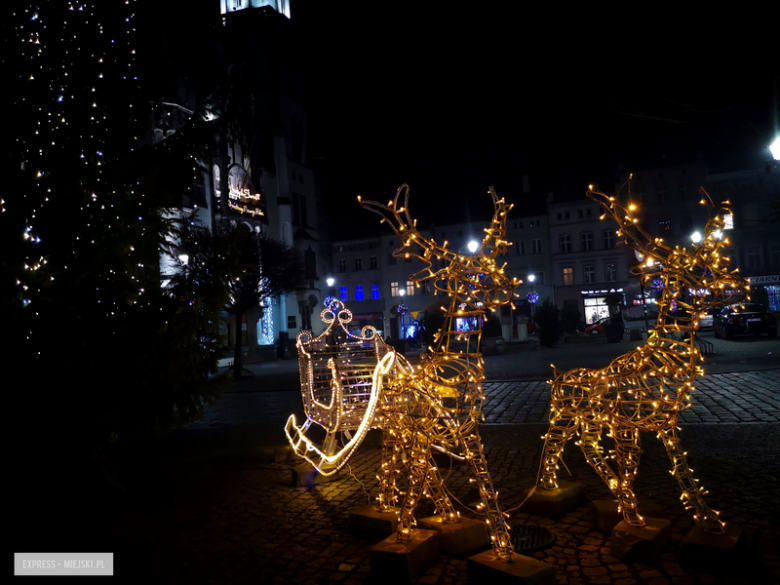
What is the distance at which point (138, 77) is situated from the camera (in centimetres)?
690

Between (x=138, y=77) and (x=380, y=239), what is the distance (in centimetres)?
5053

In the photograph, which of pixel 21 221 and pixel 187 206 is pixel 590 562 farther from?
pixel 187 206

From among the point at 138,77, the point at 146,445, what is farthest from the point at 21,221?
the point at 146,445

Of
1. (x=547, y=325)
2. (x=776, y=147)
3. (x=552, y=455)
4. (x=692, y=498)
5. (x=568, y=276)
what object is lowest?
(x=692, y=498)

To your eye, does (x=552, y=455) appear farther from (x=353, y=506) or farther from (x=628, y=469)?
(x=353, y=506)

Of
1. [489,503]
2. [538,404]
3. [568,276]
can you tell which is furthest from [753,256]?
[489,503]

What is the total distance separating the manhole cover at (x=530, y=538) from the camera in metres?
4.18

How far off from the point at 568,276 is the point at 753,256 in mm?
14303

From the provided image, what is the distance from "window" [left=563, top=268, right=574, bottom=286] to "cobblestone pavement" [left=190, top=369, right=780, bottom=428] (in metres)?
39.8

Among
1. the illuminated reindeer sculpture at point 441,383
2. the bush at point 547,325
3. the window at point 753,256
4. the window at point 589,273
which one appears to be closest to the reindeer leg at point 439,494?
the illuminated reindeer sculpture at point 441,383

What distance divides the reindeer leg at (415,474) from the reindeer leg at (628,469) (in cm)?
139

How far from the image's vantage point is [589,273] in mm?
51594

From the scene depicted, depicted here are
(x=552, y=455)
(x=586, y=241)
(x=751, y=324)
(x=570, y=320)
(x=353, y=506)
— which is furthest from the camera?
(x=586, y=241)

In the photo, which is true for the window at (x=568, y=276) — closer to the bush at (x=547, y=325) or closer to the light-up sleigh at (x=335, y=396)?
the bush at (x=547, y=325)
